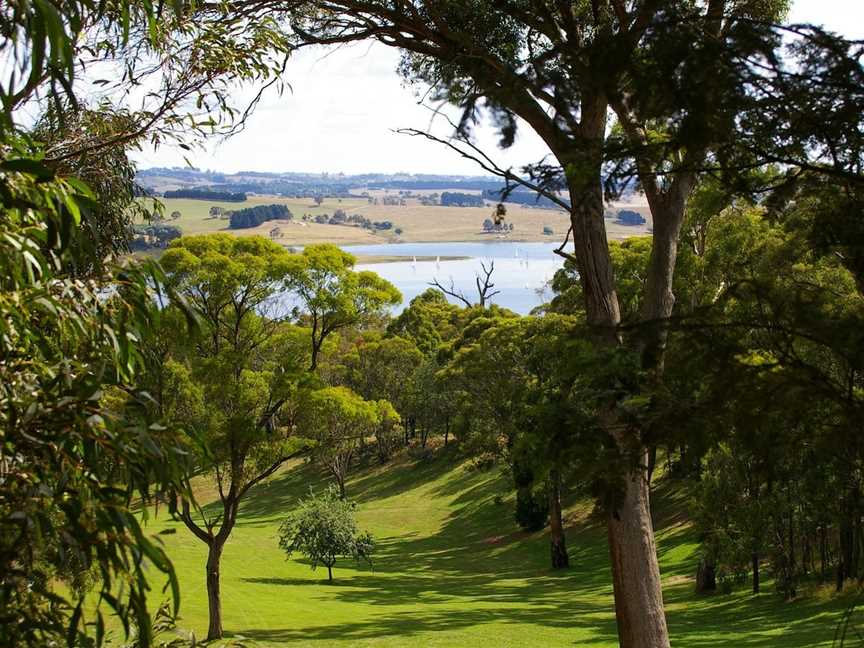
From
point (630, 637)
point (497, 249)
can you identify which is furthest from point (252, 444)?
point (497, 249)

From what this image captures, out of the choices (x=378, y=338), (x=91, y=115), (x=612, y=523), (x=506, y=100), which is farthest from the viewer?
(x=378, y=338)

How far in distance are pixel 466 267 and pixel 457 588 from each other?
350ft

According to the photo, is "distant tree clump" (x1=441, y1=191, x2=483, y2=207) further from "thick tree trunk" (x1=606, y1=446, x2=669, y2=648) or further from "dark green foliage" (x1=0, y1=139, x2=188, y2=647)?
"dark green foliage" (x1=0, y1=139, x2=188, y2=647)

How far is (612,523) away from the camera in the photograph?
20.8 feet

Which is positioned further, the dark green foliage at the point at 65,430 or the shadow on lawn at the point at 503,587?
the shadow on lawn at the point at 503,587

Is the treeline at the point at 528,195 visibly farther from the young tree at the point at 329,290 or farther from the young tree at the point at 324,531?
the young tree at the point at 324,531

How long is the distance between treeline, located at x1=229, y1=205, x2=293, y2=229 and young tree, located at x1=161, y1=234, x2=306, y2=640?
88.4 m

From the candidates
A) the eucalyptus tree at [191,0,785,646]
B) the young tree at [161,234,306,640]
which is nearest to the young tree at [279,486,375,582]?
the young tree at [161,234,306,640]

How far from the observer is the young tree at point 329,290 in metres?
16.8

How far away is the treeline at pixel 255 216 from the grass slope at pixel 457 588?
67344 mm

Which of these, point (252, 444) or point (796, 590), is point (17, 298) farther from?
point (796, 590)

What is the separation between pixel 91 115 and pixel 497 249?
15935 centimetres

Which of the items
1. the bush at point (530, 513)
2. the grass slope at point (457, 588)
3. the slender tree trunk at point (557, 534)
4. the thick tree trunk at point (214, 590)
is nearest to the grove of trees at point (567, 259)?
the thick tree trunk at point (214, 590)

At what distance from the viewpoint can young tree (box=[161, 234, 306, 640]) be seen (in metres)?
15.9
